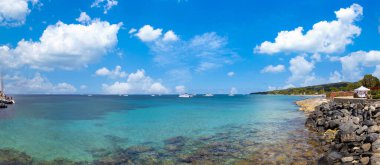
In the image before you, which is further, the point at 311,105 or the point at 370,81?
the point at 370,81

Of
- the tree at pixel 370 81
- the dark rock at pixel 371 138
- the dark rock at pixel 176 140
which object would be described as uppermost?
the tree at pixel 370 81

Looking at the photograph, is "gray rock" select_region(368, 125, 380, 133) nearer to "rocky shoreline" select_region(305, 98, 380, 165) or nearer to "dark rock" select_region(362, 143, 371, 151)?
"rocky shoreline" select_region(305, 98, 380, 165)

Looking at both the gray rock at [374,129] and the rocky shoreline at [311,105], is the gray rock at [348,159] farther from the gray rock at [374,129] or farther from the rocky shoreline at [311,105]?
the rocky shoreline at [311,105]

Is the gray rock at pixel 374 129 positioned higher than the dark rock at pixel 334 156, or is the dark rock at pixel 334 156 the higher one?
the gray rock at pixel 374 129

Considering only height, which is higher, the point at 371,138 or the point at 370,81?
the point at 370,81

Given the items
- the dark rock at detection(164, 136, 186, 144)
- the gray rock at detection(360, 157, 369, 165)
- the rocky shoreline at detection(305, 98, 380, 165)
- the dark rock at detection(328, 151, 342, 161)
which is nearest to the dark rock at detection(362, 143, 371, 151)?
the rocky shoreline at detection(305, 98, 380, 165)

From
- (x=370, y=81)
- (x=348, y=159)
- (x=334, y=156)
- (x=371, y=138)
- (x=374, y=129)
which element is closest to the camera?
(x=348, y=159)

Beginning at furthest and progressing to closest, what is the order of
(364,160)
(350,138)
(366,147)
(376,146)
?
1. (350,138)
2. (366,147)
3. (376,146)
4. (364,160)

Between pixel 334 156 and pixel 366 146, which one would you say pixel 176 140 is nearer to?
pixel 334 156

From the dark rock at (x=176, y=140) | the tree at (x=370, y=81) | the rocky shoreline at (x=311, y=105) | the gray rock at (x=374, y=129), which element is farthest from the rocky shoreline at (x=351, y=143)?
the tree at (x=370, y=81)

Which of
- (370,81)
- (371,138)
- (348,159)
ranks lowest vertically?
(348,159)

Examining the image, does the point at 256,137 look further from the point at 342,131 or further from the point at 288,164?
the point at 288,164

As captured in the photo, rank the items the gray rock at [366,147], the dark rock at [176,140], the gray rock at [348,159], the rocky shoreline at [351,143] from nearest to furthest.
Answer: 1. the gray rock at [348,159]
2. the rocky shoreline at [351,143]
3. the gray rock at [366,147]
4. the dark rock at [176,140]

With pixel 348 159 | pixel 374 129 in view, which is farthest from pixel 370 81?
pixel 348 159
